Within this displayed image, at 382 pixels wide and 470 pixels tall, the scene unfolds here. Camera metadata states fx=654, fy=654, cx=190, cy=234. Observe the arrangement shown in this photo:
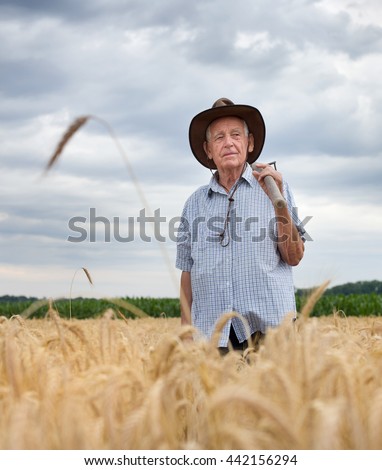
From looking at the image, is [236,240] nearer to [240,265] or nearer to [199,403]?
[240,265]

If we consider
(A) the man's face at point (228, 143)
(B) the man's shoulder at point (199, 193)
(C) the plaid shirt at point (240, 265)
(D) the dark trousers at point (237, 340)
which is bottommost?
(D) the dark trousers at point (237, 340)

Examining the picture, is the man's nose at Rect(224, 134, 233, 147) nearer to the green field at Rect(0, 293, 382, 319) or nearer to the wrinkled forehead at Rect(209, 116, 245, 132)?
the wrinkled forehead at Rect(209, 116, 245, 132)

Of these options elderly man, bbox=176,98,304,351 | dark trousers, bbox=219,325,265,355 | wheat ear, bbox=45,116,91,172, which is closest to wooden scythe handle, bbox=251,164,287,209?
elderly man, bbox=176,98,304,351

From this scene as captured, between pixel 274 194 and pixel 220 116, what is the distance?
1.13 m

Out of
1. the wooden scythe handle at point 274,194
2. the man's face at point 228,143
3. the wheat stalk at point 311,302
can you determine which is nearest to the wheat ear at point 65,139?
the wheat stalk at point 311,302

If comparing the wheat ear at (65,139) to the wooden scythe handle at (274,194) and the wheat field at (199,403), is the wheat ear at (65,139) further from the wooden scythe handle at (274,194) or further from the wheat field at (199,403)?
the wooden scythe handle at (274,194)

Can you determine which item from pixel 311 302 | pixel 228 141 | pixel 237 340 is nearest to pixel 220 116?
pixel 228 141

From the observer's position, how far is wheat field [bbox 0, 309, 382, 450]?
1.69m

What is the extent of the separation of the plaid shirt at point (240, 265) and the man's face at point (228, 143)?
15 cm

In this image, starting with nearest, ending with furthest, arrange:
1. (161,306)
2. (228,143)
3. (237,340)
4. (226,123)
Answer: (237,340)
(228,143)
(226,123)
(161,306)

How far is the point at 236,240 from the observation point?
15.1ft

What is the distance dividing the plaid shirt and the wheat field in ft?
5.49

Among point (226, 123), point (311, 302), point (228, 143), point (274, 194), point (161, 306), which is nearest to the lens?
point (311, 302)

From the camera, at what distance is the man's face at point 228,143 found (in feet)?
15.4
